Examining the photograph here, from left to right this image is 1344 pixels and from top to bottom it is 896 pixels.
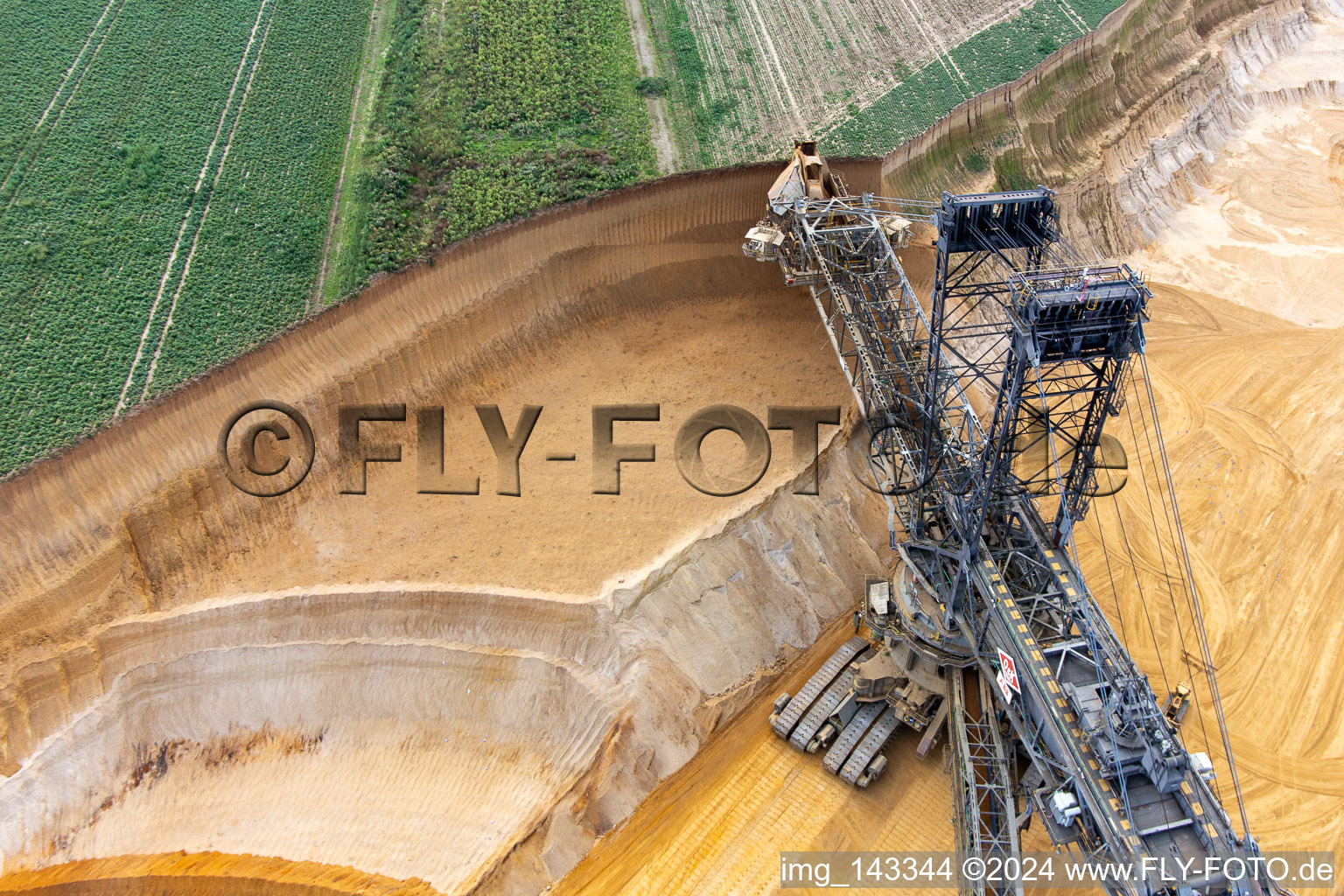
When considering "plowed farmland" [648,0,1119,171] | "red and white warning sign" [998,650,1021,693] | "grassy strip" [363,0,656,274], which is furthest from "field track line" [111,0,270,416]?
"red and white warning sign" [998,650,1021,693]

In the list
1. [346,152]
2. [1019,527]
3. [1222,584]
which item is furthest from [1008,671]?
[346,152]

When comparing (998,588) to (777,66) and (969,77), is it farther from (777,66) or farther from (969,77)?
(969,77)

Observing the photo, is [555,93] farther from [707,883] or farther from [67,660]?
[707,883]

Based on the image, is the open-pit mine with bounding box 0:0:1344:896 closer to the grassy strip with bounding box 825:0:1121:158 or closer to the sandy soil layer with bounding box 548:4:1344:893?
the sandy soil layer with bounding box 548:4:1344:893

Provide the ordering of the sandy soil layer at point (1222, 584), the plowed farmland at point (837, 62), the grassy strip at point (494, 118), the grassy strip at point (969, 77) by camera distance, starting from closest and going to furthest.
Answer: the sandy soil layer at point (1222, 584) → the grassy strip at point (494, 118) → the grassy strip at point (969, 77) → the plowed farmland at point (837, 62)

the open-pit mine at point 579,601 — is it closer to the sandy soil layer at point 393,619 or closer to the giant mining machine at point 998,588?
the sandy soil layer at point 393,619

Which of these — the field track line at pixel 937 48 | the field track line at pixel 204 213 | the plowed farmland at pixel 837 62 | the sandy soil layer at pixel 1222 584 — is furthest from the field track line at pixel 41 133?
the field track line at pixel 937 48

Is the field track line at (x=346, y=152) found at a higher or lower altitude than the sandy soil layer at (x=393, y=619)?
higher
